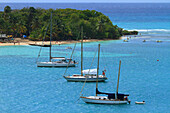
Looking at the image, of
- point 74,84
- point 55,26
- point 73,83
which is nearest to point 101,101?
point 74,84

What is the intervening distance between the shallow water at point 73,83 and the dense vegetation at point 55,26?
2680cm

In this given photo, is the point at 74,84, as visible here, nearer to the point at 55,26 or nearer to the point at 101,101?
the point at 101,101

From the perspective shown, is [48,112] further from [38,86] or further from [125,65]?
[125,65]

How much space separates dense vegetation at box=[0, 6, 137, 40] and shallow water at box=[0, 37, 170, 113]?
2680 centimetres

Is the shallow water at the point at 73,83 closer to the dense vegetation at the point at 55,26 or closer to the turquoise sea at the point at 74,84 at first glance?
the turquoise sea at the point at 74,84

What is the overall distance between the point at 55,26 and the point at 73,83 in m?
77.3

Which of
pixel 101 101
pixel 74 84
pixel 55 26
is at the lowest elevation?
pixel 101 101

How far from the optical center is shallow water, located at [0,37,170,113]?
2283 inches

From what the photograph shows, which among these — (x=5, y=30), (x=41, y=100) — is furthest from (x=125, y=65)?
(x=5, y=30)

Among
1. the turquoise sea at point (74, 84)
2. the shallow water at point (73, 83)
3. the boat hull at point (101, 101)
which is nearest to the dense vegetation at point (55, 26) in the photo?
the shallow water at point (73, 83)

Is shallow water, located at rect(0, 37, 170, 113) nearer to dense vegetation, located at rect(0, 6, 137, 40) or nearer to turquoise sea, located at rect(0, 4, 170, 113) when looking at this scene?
turquoise sea, located at rect(0, 4, 170, 113)

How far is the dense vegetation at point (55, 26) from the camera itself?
147m

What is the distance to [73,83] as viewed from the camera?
72812 mm

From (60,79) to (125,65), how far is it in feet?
81.1
